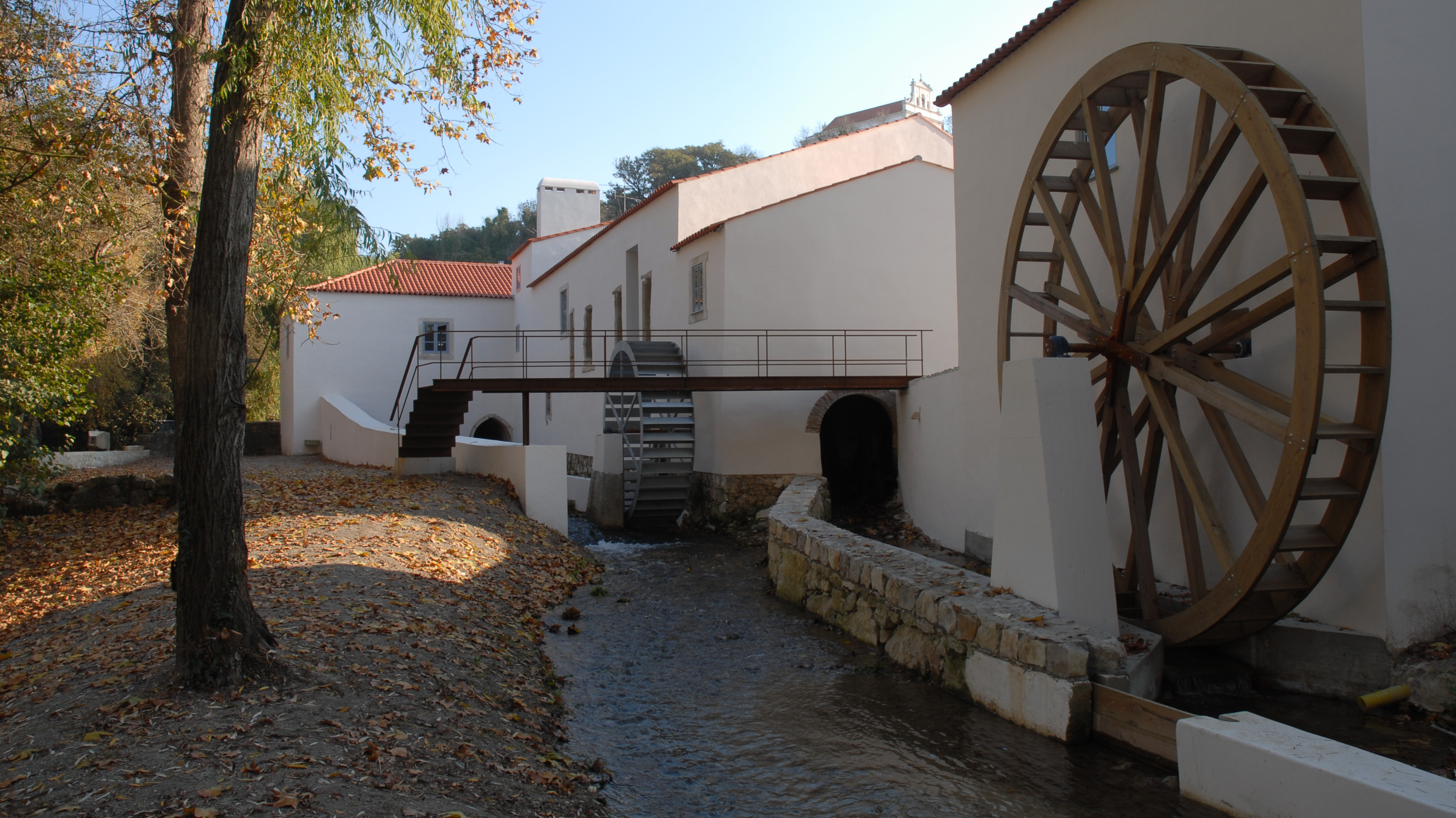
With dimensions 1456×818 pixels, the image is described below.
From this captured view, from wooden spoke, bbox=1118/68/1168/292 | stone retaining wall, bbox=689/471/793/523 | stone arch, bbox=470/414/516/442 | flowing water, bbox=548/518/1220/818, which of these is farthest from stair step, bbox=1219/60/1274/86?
stone arch, bbox=470/414/516/442

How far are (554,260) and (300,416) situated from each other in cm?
805

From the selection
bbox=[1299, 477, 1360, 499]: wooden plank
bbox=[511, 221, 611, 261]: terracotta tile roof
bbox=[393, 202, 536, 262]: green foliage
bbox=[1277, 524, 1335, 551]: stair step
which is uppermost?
bbox=[393, 202, 536, 262]: green foliage

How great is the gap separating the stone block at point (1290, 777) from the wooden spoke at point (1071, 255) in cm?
350

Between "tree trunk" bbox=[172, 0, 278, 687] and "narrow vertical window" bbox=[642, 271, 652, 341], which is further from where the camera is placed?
"narrow vertical window" bbox=[642, 271, 652, 341]

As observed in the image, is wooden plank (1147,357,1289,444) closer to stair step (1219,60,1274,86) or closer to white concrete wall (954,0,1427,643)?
white concrete wall (954,0,1427,643)

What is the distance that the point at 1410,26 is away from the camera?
5.03m

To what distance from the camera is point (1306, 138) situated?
5.00m

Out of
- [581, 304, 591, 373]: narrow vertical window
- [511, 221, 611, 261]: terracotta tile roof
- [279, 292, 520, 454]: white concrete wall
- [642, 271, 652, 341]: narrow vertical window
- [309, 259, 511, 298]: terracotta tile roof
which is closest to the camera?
[642, 271, 652, 341]: narrow vertical window

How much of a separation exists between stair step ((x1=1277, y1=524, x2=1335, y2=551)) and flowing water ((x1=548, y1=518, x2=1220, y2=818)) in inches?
60.0

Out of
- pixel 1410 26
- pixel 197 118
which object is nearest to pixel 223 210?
pixel 197 118

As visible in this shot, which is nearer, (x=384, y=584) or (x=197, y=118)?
(x=384, y=584)

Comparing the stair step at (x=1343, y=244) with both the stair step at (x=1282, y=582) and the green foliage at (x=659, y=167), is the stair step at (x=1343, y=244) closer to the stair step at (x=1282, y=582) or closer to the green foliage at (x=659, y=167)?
the stair step at (x=1282, y=582)

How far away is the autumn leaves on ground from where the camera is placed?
330cm

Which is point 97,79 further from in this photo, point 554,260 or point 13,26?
point 554,260
